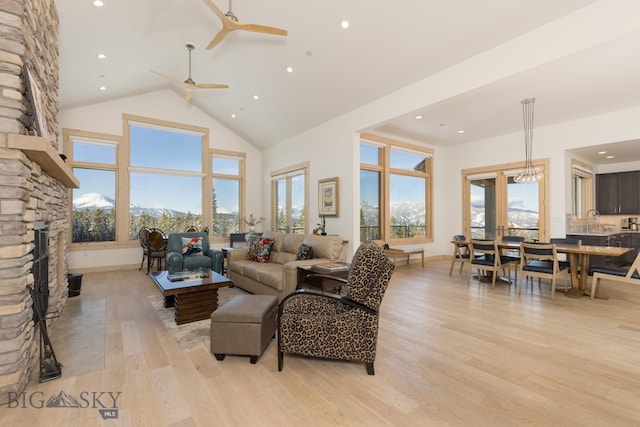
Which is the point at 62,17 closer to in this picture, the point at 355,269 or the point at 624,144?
the point at 355,269

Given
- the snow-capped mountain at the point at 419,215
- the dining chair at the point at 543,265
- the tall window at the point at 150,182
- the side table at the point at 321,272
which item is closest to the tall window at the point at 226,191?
the tall window at the point at 150,182

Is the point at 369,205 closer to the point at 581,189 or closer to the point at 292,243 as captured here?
the point at 292,243

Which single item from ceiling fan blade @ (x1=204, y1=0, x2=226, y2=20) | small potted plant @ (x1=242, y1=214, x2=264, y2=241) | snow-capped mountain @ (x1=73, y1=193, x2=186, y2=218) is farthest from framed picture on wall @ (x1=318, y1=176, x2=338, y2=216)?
snow-capped mountain @ (x1=73, y1=193, x2=186, y2=218)

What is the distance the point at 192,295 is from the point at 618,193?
9.85 m

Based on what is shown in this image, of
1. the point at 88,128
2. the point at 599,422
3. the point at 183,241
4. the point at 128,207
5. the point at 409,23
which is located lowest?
the point at 599,422

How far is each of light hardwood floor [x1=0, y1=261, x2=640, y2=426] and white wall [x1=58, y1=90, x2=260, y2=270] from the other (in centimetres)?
324

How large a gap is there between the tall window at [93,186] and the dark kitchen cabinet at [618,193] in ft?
39.4

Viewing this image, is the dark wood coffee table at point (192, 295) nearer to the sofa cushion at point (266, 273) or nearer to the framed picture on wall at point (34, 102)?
the sofa cushion at point (266, 273)

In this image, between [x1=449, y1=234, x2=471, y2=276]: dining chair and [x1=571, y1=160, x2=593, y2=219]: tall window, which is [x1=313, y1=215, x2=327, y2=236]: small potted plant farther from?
[x1=571, y1=160, x2=593, y2=219]: tall window

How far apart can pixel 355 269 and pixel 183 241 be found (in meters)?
4.32

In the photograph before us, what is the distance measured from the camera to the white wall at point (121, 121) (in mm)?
6359

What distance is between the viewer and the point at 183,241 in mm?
5645

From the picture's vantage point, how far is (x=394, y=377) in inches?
89.4

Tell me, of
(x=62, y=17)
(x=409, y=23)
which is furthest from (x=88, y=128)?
(x=409, y=23)
